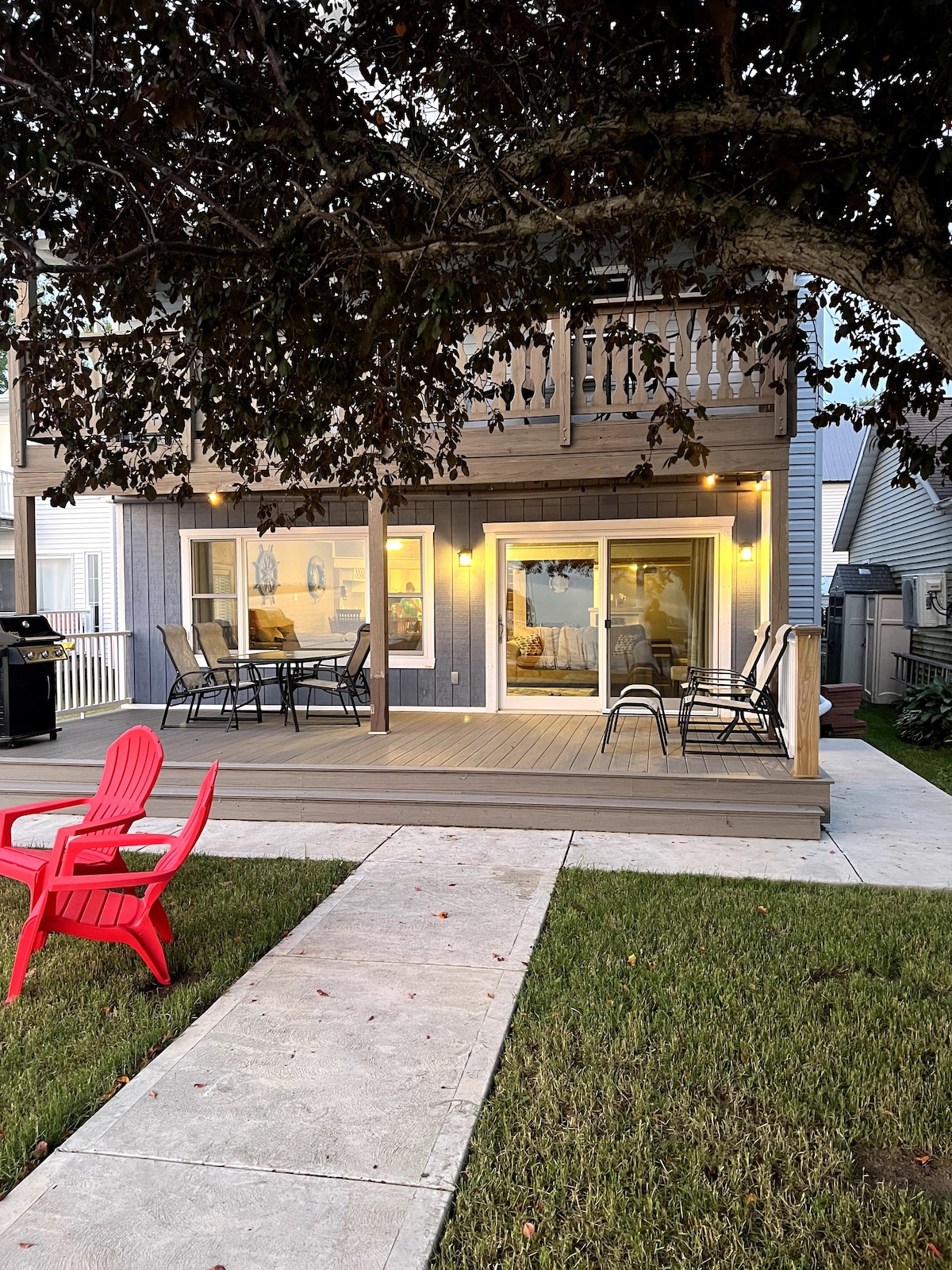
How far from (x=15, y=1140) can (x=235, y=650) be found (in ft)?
26.1

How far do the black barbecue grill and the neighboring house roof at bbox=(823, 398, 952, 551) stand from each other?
954 cm

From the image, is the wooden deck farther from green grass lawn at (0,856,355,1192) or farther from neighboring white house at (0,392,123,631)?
neighboring white house at (0,392,123,631)

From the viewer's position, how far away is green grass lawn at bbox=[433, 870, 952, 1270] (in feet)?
6.48

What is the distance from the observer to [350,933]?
393cm

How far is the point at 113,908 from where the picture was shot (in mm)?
3424

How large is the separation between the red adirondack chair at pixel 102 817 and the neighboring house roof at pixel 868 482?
9.57 meters

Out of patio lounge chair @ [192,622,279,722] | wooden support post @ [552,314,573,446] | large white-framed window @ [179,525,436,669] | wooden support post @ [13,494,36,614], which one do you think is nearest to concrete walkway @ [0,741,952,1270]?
wooden support post @ [552,314,573,446]

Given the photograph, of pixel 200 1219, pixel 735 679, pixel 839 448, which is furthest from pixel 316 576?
pixel 839 448

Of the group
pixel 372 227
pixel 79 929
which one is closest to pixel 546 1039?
pixel 79 929

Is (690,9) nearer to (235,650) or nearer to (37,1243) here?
(37,1243)

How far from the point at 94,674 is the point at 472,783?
5.54 meters

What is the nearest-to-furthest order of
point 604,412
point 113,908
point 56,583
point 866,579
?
point 113,908 → point 604,412 → point 866,579 → point 56,583

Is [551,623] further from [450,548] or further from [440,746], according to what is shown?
[440,746]

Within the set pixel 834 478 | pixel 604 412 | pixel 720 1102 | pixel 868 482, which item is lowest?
pixel 720 1102
